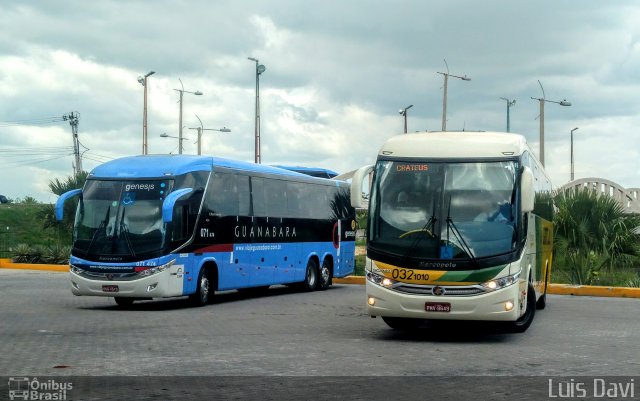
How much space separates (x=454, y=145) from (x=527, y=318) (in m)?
3.59

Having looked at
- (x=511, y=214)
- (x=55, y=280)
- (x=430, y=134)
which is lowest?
(x=55, y=280)

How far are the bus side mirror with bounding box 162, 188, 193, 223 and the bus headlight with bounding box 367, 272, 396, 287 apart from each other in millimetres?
6147

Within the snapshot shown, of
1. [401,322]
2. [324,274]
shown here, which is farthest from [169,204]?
[324,274]

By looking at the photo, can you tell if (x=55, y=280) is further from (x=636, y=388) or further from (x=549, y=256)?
(x=636, y=388)

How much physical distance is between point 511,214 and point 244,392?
6.43 m

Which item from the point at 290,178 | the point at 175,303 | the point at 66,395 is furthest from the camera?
the point at 290,178

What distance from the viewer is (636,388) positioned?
1042 cm

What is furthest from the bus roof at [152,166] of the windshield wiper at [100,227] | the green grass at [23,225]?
the green grass at [23,225]

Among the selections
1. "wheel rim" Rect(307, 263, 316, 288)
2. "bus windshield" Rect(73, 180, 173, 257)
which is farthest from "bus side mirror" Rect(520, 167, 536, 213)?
"wheel rim" Rect(307, 263, 316, 288)

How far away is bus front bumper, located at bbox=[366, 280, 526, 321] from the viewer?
14.5 metres

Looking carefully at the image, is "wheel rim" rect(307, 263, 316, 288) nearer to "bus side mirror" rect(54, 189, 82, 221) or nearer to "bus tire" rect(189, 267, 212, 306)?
"bus tire" rect(189, 267, 212, 306)

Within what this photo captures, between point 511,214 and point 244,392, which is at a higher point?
point 511,214

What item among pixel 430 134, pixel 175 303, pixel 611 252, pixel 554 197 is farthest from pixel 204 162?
pixel 611 252

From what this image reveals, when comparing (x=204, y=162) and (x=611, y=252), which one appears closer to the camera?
(x=204, y=162)
